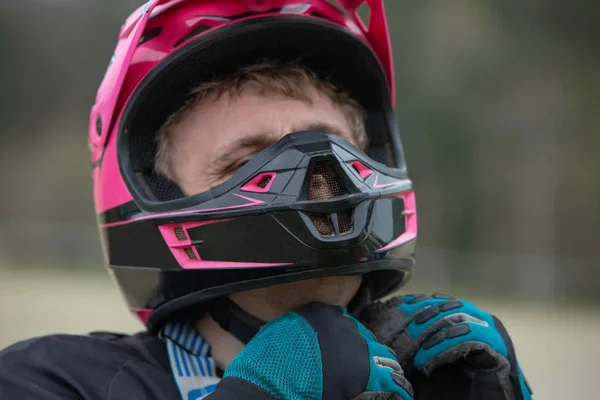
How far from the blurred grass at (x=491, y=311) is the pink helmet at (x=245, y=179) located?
14.0 feet

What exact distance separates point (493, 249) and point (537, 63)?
13.5 feet

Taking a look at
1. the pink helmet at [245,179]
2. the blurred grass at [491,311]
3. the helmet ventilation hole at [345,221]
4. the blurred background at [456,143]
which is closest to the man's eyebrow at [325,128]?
the pink helmet at [245,179]

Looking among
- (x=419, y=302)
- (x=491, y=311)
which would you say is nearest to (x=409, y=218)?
(x=419, y=302)

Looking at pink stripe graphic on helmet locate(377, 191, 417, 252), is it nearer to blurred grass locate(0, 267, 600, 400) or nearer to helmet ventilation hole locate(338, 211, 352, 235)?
helmet ventilation hole locate(338, 211, 352, 235)

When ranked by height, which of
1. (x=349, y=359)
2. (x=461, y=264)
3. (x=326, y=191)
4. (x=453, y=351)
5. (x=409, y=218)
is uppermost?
(x=326, y=191)

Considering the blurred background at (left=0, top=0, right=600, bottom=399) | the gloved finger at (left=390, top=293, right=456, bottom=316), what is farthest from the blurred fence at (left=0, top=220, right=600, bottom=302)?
the gloved finger at (left=390, top=293, right=456, bottom=316)

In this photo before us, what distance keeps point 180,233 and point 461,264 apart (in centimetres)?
1045

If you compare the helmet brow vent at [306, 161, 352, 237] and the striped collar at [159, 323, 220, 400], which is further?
the striped collar at [159, 323, 220, 400]

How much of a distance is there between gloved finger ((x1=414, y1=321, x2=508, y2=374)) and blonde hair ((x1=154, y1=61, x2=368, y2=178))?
0.59 m

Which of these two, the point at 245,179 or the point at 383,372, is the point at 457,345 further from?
the point at 245,179

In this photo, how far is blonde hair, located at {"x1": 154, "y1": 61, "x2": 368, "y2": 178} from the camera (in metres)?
1.62

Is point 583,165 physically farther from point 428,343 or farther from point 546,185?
point 428,343

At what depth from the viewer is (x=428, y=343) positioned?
1547 millimetres

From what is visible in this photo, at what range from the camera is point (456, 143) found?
581 inches
